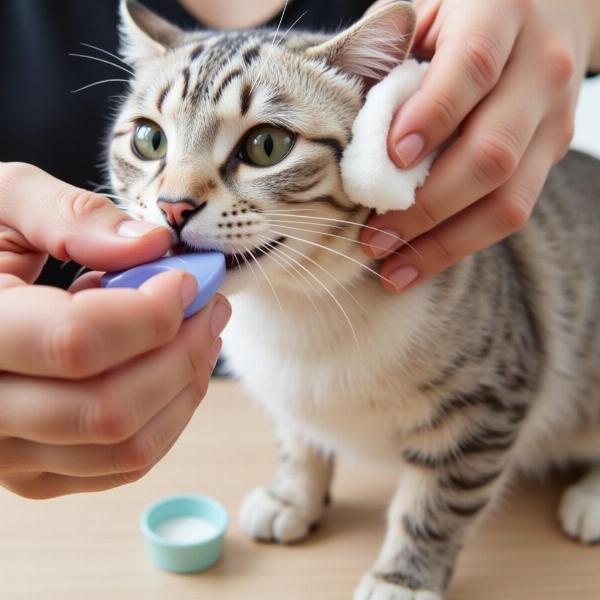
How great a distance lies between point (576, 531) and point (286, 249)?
0.56m

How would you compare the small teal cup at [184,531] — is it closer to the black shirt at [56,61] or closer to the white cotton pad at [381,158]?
the white cotton pad at [381,158]

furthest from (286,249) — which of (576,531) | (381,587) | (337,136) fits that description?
(576,531)

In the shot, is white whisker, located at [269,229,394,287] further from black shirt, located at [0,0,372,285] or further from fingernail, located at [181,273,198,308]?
black shirt, located at [0,0,372,285]

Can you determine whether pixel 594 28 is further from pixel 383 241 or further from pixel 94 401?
pixel 94 401

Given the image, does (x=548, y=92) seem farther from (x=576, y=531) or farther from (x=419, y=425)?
(x=576, y=531)

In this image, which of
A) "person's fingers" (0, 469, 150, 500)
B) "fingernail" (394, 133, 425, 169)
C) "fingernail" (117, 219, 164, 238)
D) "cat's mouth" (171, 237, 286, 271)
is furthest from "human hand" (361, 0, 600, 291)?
"person's fingers" (0, 469, 150, 500)

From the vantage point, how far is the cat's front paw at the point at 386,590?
2.75ft

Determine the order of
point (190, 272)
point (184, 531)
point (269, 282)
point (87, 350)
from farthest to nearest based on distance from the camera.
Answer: point (184, 531), point (269, 282), point (190, 272), point (87, 350)

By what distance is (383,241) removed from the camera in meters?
0.73

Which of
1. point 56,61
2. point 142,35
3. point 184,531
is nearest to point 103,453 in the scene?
point 184,531

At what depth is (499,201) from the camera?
729mm

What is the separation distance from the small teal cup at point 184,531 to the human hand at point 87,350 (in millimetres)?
256

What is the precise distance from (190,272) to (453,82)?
11.7 inches

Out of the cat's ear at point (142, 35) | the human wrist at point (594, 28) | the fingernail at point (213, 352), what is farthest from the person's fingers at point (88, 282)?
the human wrist at point (594, 28)
